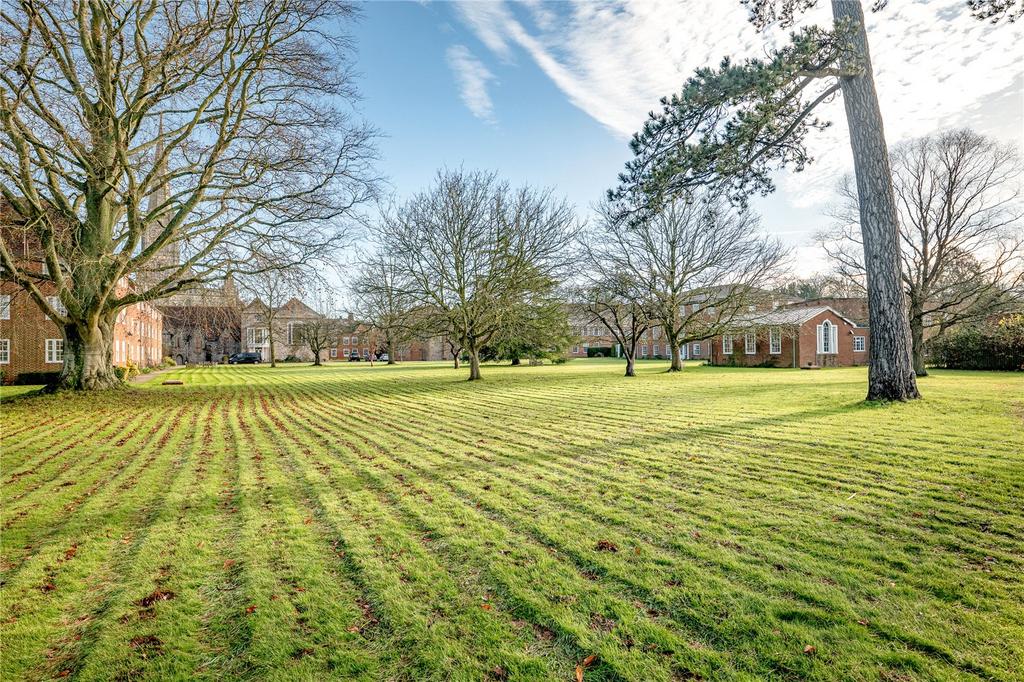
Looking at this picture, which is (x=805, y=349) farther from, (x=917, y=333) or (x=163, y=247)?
(x=163, y=247)

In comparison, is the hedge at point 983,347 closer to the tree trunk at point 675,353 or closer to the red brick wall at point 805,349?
the red brick wall at point 805,349

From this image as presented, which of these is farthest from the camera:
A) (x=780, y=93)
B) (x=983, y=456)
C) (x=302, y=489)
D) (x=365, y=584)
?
(x=780, y=93)

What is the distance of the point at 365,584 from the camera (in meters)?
3.51

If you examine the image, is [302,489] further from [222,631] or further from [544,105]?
[544,105]

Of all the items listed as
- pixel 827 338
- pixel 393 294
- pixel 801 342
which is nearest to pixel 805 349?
pixel 801 342

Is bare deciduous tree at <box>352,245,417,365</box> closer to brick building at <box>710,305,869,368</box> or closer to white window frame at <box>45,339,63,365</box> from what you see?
white window frame at <box>45,339,63,365</box>

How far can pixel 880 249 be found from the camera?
37.9 ft

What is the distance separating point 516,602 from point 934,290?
2972 centimetres

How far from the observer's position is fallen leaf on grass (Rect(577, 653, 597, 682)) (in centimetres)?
252

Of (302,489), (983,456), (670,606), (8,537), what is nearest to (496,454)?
(302,489)

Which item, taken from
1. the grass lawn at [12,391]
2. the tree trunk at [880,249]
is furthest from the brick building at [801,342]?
the grass lawn at [12,391]

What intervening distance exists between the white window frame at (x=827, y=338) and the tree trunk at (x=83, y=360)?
4283cm

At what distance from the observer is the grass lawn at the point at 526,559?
2.70 meters

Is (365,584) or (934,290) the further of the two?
(934,290)
